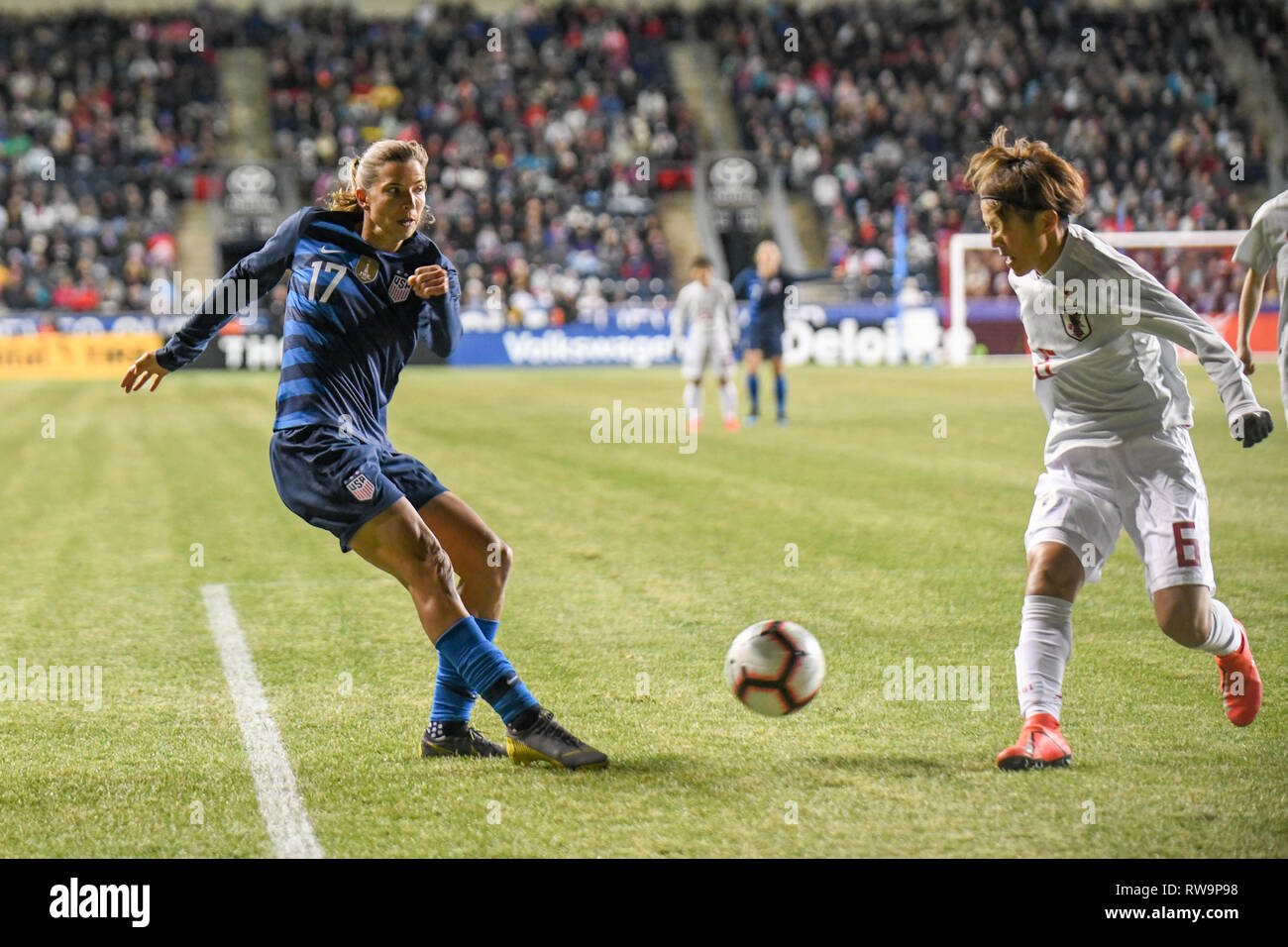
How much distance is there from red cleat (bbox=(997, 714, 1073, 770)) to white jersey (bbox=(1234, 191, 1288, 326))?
267cm

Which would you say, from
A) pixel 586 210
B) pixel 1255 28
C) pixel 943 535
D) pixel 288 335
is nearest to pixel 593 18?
pixel 586 210

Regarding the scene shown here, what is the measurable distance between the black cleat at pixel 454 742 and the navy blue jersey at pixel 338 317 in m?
0.97

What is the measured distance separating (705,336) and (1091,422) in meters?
13.4

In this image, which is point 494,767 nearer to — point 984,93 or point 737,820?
point 737,820

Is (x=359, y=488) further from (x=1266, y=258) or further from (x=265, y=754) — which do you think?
(x=1266, y=258)

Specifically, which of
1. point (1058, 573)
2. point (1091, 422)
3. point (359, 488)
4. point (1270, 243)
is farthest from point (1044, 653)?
point (1270, 243)

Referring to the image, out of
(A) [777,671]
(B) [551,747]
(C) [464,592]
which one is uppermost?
(C) [464,592]

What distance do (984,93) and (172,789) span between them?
3789 cm

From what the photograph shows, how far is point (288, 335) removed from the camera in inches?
184

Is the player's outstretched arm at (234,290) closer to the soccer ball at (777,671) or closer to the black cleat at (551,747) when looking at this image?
the black cleat at (551,747)

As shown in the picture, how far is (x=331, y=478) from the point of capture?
14.8 feet

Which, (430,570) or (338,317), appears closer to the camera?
(430,570)

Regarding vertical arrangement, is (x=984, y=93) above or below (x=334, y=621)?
above

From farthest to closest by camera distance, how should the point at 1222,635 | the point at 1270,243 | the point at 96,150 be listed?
the point at 96,150
the point at 1270,243
the point at 1222,635
